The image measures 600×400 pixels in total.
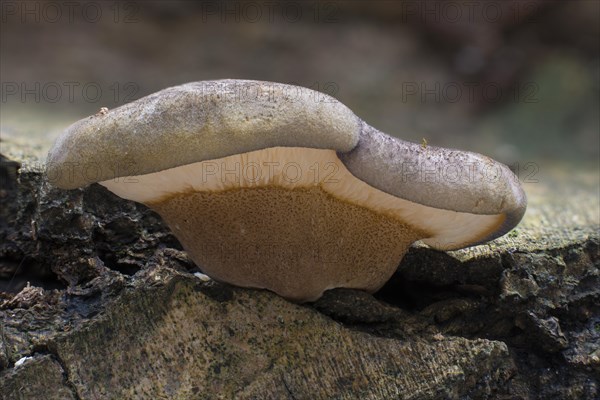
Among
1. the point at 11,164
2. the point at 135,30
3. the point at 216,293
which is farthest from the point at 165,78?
the point at 216,293

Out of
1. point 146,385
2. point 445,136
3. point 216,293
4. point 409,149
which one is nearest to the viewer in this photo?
point 409,149

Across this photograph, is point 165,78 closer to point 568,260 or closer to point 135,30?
point 135,30

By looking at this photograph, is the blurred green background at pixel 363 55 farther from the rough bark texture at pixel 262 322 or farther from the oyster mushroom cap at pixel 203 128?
the oyster mushroom cap at pixel 203 128

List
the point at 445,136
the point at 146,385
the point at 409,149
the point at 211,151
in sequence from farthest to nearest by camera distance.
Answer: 1. the point at 445,136
2. the point at 146,385
3. the point at 409,149
4. the point at 211,151
